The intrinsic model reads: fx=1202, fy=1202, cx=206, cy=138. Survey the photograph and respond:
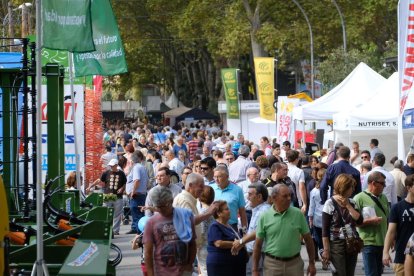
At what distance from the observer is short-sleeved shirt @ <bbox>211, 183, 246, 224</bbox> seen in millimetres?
13453

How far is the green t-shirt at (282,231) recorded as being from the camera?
11.0 m

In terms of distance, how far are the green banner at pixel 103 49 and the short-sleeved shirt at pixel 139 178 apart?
5.64m

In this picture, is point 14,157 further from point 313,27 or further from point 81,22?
point 313,27

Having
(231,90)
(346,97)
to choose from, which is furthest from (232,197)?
(231,90)

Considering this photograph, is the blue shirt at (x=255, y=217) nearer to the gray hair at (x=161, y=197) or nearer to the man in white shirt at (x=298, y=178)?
the gray hair at (x=161, y=197)

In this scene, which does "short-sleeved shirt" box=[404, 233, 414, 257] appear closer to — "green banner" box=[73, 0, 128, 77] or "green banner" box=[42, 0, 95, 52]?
"green banner" box=[42, 0, 95, 52]

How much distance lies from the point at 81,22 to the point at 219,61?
60.2m

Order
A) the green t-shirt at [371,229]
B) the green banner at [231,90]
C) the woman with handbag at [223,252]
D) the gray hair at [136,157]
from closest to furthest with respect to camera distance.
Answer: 1. the woman with handbag at [223,252]
2. the green t-shirt at [371,229]
3. the gray hair at [136,157]
4. the green banner at [231,90]

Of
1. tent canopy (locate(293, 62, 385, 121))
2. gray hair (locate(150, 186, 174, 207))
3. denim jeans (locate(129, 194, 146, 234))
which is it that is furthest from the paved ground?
Answer: tent canopy (locate(293, 62, 385, 121))

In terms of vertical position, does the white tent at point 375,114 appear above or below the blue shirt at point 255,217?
above

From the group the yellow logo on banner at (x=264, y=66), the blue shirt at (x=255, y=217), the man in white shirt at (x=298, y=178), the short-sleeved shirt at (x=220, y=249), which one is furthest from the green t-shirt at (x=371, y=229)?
the yellow logo on banner at (x=264, y=66)

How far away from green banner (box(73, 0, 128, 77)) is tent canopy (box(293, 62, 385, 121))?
14.7 meters

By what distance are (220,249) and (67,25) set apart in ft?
8.50

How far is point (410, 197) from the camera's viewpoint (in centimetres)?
1179
